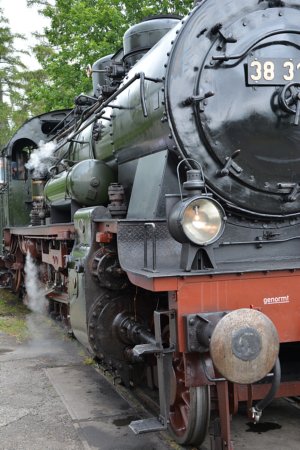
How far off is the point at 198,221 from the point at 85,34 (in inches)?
603

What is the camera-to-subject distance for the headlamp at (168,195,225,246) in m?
2.93

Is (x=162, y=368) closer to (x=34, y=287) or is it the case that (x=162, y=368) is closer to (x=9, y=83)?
(x=34, y=287)

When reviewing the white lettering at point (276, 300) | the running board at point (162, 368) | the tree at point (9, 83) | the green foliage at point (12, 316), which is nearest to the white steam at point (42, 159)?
the green foliage at point (12, 316)

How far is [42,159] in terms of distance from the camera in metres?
8.07

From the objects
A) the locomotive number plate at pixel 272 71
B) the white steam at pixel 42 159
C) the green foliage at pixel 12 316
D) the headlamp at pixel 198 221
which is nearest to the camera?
the headlamp at pixel 198 221

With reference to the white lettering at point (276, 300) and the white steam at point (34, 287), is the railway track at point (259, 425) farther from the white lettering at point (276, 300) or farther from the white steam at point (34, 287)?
the white steam at point (34, 287)

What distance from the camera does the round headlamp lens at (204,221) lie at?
2.97 meters

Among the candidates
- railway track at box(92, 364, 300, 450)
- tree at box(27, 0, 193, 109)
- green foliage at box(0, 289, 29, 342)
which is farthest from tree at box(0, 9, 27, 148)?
railway track at box(92, 364, 300, 450)

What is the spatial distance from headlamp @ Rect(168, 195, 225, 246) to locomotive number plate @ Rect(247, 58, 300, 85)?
1.03 m

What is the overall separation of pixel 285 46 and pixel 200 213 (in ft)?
4.75

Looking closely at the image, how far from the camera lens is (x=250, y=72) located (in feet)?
Result: 11.4

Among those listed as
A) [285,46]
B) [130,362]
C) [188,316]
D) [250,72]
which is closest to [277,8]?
[285,46]

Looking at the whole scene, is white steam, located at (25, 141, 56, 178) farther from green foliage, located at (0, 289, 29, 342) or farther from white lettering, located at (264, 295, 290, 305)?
white lettering, located at (264, 295, 290, 305)

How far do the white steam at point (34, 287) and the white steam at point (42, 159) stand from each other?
127 centimetres
